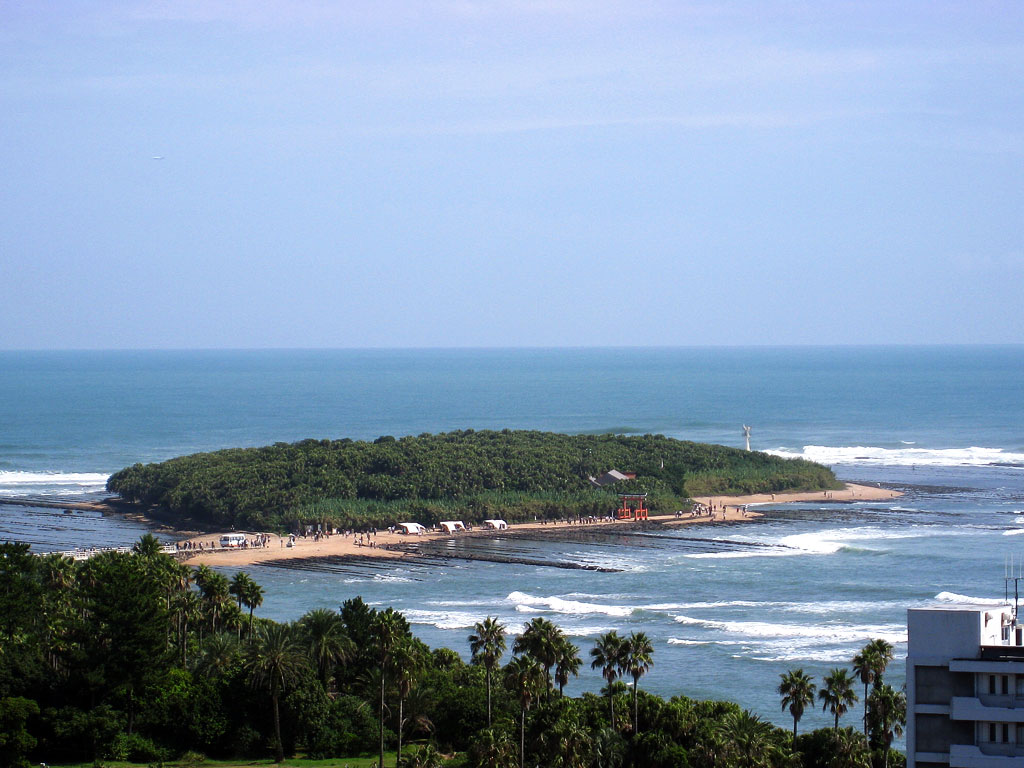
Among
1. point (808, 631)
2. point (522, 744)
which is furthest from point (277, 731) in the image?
point (808, 631)

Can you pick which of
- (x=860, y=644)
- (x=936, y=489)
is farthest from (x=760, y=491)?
(x=860, y=644)

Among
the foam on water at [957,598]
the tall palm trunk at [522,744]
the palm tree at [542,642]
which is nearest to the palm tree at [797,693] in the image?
the palm tree at [542,642]

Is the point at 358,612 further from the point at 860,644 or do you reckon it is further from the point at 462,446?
the point at 462,446

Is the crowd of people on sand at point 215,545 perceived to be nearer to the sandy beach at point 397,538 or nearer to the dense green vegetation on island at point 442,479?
the sandy beach at point 397,538

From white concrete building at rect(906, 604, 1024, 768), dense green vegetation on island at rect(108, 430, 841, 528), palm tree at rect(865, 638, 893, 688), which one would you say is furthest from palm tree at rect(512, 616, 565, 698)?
dense green vegetation on island at rect(108, 430, 841, 528)

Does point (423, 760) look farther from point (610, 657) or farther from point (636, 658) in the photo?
point (636, 658)
